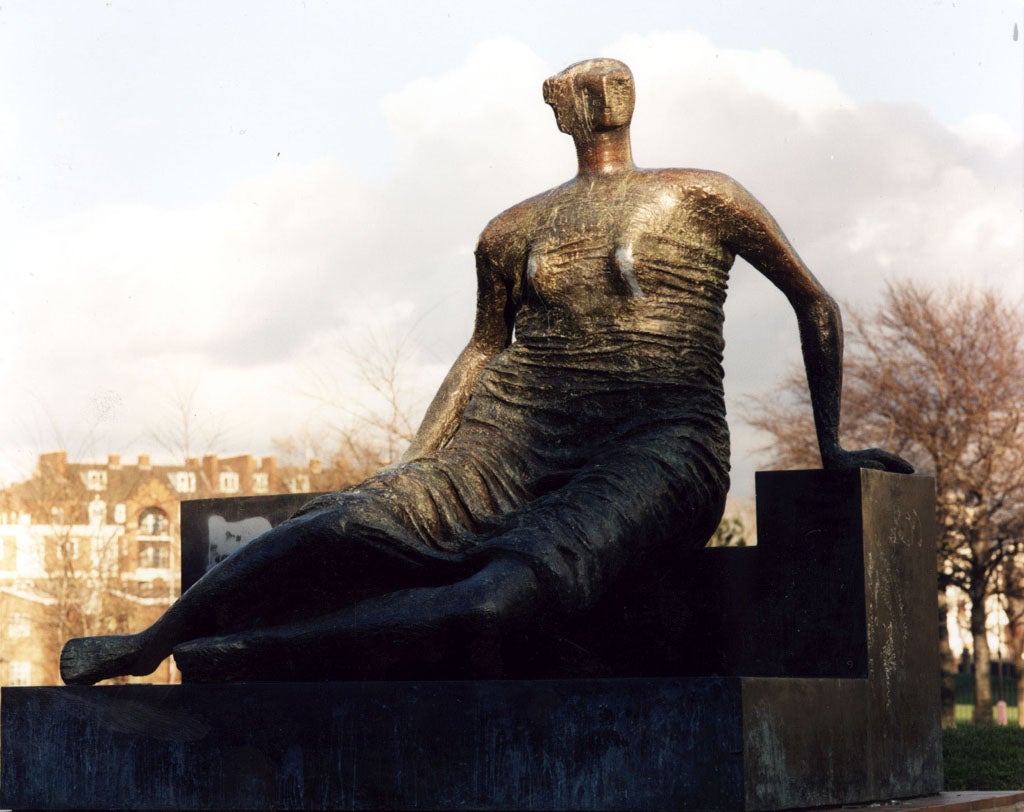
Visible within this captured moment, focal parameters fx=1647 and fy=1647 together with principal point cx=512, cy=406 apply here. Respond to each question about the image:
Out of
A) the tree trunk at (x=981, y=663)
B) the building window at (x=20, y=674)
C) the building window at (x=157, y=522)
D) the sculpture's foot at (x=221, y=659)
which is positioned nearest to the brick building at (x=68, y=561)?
the building window at (x=20, y=674)

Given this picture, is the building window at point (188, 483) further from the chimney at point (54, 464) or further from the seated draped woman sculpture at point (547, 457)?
the seated draped woman sculpture at point (547, 457)

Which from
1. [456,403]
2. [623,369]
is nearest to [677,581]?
[623,369]

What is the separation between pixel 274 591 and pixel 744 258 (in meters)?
1.94

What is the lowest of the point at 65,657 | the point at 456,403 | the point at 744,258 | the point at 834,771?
the point at 834,771

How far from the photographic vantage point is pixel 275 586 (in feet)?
16.0

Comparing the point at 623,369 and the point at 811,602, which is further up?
the point at 623,369

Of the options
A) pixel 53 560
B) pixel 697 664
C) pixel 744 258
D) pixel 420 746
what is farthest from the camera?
pixel 53 560

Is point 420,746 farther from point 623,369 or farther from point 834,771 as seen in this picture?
point 623,369

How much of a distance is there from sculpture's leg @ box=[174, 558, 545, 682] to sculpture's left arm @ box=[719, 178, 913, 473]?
137cm

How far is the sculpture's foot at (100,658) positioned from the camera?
506cm

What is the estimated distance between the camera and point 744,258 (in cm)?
556

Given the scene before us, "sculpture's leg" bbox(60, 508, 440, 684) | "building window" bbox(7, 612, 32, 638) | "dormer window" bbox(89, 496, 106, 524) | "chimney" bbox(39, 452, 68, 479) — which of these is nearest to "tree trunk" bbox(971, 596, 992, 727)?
"dormer window" bbox(89, 496, 106, 524)

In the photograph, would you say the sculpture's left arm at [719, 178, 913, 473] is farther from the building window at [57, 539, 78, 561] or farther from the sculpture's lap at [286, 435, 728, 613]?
the building window at [57, 539, 78, 561]

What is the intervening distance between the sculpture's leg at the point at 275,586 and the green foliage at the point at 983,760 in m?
3.66
